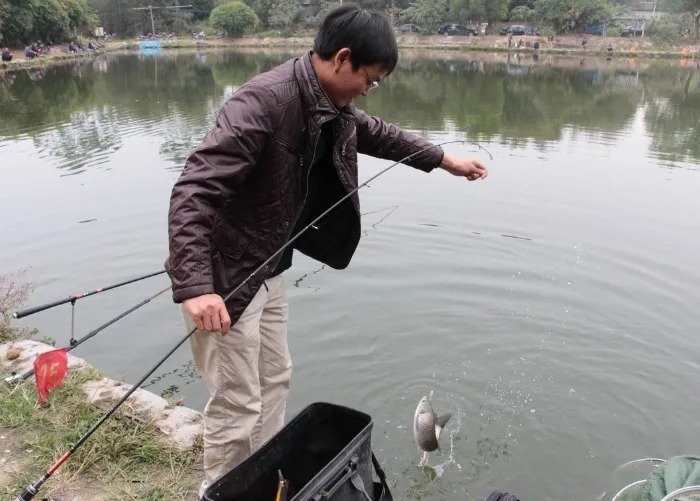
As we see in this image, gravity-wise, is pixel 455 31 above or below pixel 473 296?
above

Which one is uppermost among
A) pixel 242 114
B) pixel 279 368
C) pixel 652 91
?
pixel 242 114

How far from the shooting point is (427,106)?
65.0 feet

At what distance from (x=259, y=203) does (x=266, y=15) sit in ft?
266

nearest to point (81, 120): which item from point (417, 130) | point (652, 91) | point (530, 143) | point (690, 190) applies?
point (417, 130)

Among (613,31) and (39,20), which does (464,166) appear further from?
(613,31)

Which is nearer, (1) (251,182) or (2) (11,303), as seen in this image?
(1) (251,182)

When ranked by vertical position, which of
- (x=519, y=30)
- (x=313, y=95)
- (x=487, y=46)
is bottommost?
(x=487, y=46)

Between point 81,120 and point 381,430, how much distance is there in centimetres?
1630

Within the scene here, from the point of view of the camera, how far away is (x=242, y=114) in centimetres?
203

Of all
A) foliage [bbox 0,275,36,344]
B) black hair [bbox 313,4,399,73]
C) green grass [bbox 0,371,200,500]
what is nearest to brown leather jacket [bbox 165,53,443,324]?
black hair [bbox 313,4,399,73]

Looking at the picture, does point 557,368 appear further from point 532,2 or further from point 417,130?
point 532,2

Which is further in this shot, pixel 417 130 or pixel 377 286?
pixel 417 130

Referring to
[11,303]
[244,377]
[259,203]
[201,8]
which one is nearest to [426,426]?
[244,377]

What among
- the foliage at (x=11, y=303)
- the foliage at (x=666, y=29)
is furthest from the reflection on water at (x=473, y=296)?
the foliage at (x=666, y=29)
